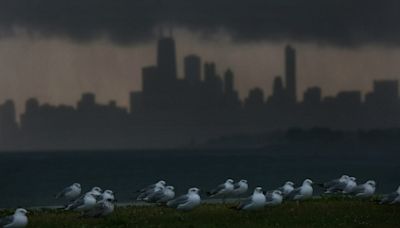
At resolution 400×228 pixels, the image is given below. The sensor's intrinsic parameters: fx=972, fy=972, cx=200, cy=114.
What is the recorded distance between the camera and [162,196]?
31.4 meters

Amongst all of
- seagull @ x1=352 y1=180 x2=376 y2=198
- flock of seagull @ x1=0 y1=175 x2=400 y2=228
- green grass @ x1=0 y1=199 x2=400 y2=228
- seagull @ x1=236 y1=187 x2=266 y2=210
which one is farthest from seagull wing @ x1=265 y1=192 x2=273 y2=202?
seagull @ x1=352 y1=180 x2=376 y2=198

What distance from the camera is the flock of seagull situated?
27.6 m

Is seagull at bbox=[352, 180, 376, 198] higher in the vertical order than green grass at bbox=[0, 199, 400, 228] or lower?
higher

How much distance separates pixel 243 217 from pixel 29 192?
3771 inches

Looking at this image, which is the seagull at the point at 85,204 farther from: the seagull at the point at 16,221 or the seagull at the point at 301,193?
the seagull at the point at 301,193

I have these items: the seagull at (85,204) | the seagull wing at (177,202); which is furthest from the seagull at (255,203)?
the seagull at (85,204)

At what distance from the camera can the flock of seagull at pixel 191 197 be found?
27.6m

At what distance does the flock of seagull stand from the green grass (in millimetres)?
280

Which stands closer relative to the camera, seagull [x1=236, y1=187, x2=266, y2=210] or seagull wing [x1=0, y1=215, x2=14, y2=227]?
seagull wing [x1=0, y1=215, x2=14, y2=227]

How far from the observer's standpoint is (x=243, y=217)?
→ 92.8 ft

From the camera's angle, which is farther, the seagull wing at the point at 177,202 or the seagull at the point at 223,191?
the seagull at the point at 223,191

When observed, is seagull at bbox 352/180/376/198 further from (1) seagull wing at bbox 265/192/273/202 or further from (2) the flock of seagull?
(1) seagull wing at bbox 265/192/273/202

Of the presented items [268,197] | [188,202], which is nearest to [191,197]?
[188,202]

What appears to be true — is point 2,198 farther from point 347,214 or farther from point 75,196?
point 347,214
